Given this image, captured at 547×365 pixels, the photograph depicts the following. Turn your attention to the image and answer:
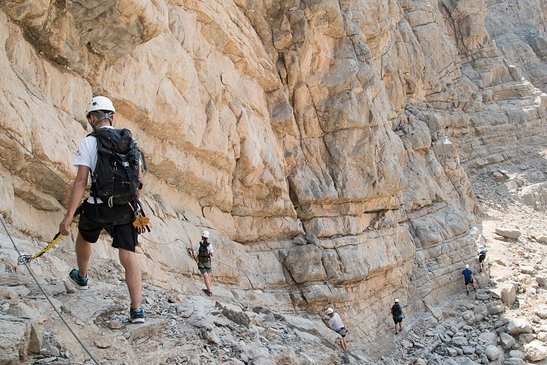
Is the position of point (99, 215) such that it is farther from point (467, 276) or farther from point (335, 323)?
point (467, 276)

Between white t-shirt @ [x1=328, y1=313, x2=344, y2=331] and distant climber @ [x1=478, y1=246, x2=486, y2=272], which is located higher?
white t-shirt @ [x1=328, y1=313, x2=344, y2=331]

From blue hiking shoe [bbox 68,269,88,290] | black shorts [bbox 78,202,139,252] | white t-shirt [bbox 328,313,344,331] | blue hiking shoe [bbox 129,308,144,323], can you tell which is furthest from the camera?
white t-shirt [bbox 328,313,344,331]

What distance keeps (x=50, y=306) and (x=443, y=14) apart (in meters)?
37.9

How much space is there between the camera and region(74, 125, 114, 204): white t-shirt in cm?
459

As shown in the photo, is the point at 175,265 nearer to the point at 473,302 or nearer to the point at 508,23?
the point at 473,302

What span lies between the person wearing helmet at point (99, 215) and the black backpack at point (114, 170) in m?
0.06

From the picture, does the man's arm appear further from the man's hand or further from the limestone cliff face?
the limestone cliff face

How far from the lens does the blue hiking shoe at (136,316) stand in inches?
197

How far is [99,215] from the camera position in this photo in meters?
4.71

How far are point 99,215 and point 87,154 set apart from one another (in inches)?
22.2

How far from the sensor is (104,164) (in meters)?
4.61

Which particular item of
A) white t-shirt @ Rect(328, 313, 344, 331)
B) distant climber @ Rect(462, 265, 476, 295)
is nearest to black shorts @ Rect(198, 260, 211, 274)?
white t-shirt @ Rect(328, 313, 344, 331)

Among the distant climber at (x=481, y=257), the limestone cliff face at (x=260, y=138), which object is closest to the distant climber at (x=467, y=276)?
the limestone cliff face at (x=260, y=138)

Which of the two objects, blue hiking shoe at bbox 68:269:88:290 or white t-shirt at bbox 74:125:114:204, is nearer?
white t-shirt at bbox 74:125:114:204
